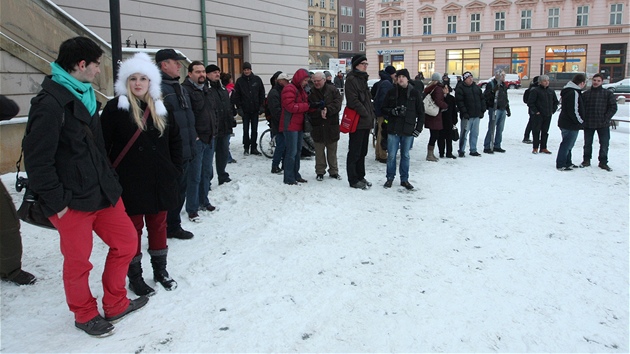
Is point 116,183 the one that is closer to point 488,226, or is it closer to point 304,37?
point 488,226

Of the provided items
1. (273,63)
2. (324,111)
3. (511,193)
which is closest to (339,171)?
(324,111)

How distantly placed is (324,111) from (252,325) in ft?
15.2

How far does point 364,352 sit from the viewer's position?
127 inches

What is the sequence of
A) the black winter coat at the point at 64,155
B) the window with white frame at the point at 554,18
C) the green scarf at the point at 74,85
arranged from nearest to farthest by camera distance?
the black winter coat at the point at 64,155 < the green scarf at the point at 74,85 < the window with white frame at the point at 554,18

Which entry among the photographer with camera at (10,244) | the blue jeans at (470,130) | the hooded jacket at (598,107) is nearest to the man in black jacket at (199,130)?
the photographer with camera at (10,244)

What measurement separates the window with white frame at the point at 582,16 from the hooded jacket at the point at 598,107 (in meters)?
44.2

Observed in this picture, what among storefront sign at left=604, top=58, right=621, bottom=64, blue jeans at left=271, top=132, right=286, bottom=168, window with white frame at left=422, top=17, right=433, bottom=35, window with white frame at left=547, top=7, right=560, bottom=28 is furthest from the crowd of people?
storefront sign at left=604, top=58, right=621, bottom=64

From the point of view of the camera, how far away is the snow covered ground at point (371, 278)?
3.40 m

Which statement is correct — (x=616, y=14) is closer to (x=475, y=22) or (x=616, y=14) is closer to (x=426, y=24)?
(x=475, y=22)

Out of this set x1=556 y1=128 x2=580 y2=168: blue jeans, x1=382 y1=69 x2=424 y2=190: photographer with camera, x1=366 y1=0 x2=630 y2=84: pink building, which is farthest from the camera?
x1=366 y1=0 x2=630 y2=84: pink building

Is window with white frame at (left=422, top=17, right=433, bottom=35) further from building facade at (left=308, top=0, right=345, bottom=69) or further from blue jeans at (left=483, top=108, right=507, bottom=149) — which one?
blue jeans at (left=483, top=108, right=507, bottom=149)

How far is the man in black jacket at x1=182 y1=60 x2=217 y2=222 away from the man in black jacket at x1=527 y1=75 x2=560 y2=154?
8.41 meters

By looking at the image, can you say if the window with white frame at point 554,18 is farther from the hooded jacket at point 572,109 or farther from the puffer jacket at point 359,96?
the puffer jacket at point 359,96

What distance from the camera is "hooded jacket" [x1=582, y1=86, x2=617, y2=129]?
29.3ft
